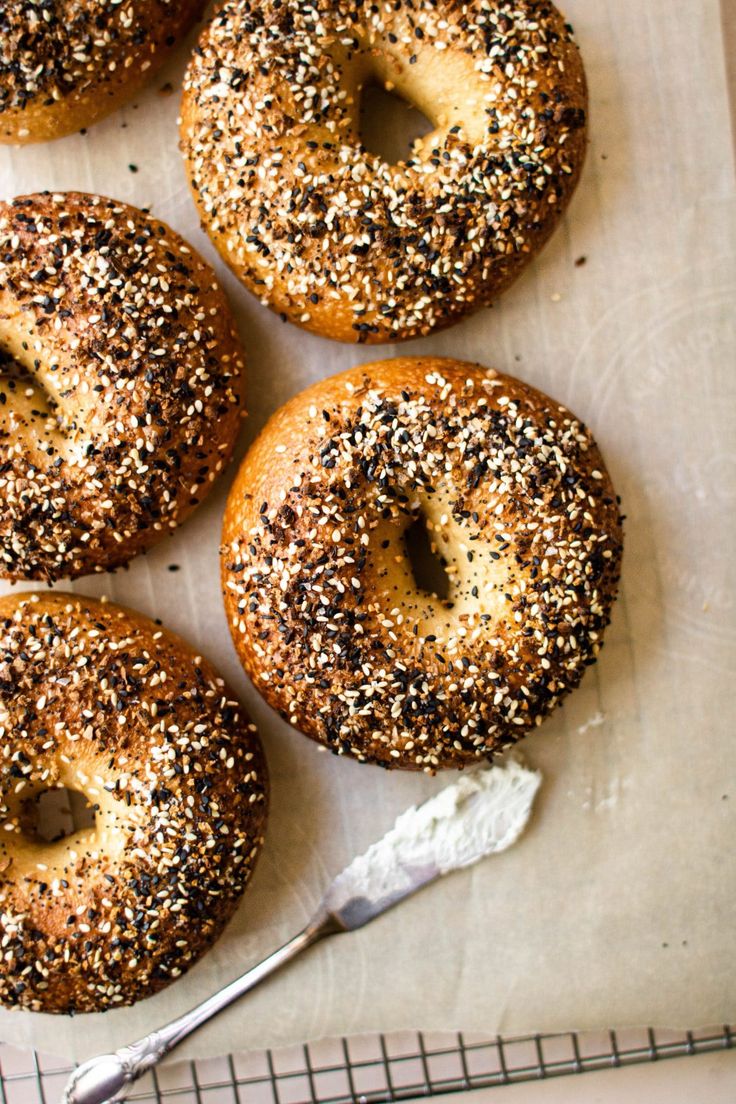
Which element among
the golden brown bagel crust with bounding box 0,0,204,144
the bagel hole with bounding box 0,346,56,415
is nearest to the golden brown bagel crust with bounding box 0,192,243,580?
the bagel hole with bounding box 0,346,56,415

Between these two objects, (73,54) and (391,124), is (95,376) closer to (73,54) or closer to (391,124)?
(73,54)

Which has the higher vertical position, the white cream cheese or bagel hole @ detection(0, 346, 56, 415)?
bagel hole @ detection(0, 346, 56, 415)

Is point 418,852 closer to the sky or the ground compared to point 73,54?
closer to the ground

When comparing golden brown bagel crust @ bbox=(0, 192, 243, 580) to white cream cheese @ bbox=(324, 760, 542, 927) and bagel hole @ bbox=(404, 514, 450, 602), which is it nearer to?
bagel hole @ bbox=(404, 514, 450, 602)

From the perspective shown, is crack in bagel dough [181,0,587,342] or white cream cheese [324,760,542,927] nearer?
crack in bagel dough [181,0,587,342]

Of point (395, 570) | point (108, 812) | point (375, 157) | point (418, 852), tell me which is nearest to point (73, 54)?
point (375, 157)

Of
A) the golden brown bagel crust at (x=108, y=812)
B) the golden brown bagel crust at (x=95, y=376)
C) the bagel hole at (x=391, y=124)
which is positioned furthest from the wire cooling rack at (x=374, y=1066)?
the bagel hole at (x=391, y=124)

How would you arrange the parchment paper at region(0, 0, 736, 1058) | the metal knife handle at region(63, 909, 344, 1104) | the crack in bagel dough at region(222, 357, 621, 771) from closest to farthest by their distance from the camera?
1. the crack in bagel dough at region(222, 357, 621, 771)
2. the metal knife handle at region(63, 909, 344, 1104)
3. the parchment paper at region(0, 0, 736, 1058)
